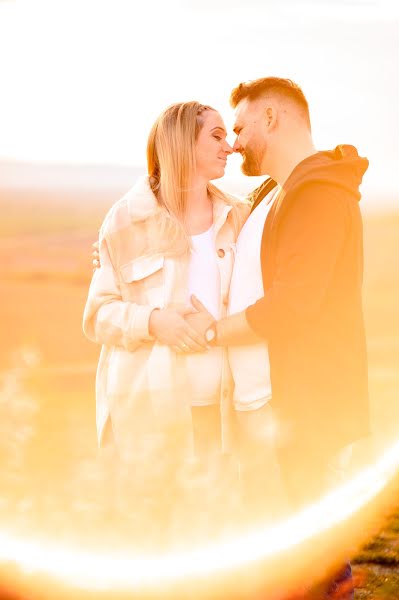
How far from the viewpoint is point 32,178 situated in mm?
3758

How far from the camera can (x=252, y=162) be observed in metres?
3.81

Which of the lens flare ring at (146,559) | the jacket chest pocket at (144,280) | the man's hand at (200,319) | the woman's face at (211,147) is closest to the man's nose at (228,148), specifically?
the woman's face at (211,147)

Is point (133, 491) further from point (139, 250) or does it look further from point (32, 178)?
point (32, 178)

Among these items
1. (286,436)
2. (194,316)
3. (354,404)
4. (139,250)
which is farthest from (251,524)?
(139,250)

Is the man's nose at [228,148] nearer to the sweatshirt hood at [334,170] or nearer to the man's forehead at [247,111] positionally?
the man's forehead at [247,111]

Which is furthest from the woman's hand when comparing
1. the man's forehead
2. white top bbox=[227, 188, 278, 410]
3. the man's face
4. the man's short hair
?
the man's short hair

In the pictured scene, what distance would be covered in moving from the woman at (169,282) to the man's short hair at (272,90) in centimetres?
21

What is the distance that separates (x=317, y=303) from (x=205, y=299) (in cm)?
41

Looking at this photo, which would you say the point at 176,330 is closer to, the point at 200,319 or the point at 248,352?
the point at 200,319

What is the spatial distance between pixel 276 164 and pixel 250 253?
370 millimetres

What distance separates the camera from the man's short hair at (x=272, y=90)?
3781mm

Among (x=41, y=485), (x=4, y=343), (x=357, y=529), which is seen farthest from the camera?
(x=357, y=529)

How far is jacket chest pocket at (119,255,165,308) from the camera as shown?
3664 mm

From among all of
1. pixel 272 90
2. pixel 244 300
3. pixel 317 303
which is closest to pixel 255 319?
pixel 244 300
